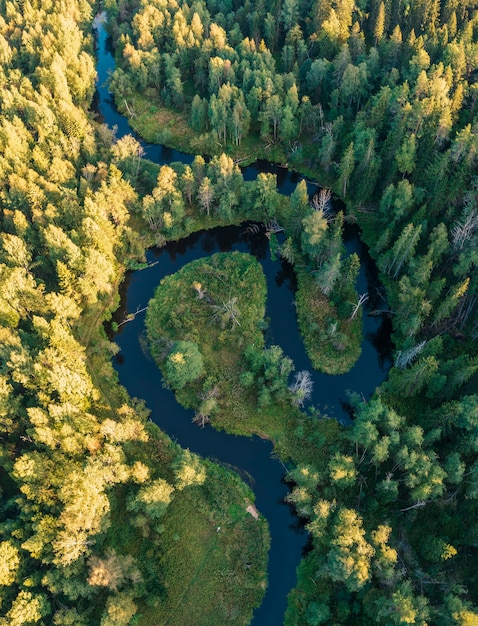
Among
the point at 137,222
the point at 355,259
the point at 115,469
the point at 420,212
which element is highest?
the point at 420,212

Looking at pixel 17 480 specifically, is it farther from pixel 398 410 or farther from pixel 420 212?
pixel 420 212

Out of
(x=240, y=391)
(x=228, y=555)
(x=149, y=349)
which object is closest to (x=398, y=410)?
(x=240, y=391)

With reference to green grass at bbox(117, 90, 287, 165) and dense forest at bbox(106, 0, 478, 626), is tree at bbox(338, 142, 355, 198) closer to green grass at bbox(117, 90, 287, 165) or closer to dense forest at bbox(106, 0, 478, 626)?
dense forest at bbox(106, 0, 478, 626)

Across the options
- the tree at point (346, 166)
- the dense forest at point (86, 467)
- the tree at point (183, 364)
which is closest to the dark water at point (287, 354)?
the dense forest at point (86, 467)

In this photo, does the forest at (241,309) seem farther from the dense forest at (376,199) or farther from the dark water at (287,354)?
the dark water at (287,354)

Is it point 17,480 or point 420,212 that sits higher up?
point 420,212

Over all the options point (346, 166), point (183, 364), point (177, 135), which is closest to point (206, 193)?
point (346, 166)
